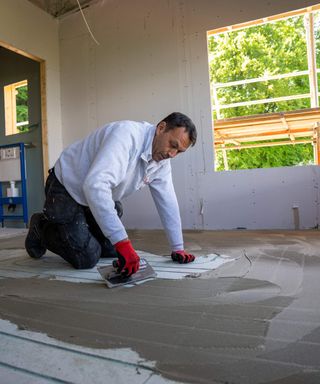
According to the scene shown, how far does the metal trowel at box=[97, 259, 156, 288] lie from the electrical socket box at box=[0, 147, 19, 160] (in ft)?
Answer: 11.1

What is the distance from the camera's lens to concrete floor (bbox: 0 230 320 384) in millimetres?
785

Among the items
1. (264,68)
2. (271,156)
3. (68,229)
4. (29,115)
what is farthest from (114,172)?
(264,68)

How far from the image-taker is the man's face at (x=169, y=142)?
1.54 meters

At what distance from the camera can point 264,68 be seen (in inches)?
439

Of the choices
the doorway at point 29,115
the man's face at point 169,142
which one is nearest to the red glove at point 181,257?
the man's face at point 169,142

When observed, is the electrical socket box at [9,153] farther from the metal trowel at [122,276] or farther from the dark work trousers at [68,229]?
the metal trowel at [122,276]

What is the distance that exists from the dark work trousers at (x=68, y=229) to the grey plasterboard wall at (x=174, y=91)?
1.91m

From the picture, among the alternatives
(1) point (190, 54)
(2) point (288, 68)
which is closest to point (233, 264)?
(1) point (190, 54)

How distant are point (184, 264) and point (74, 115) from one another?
320 cm

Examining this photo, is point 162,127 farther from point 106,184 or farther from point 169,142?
point 106,184

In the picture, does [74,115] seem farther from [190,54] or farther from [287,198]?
[287,198]

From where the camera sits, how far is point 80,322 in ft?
3.64

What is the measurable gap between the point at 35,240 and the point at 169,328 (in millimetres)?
1430

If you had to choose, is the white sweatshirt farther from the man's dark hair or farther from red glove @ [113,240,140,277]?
the man's dark hair
